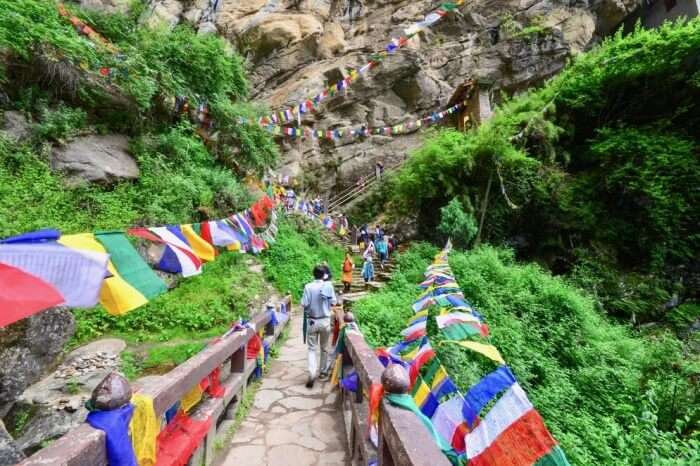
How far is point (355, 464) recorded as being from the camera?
3176 millimetres

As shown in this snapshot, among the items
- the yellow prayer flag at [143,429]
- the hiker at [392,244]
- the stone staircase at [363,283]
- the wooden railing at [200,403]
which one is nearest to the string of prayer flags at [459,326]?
the wooden railing at [200,403]

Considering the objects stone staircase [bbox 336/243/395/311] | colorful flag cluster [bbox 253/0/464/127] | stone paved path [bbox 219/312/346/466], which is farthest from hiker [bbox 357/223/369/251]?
stone paved path [bbox 219/312/346/466]

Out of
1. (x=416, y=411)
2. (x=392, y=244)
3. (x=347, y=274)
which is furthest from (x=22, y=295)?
(x=392, y=244)

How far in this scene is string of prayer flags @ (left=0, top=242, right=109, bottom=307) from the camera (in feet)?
6.82

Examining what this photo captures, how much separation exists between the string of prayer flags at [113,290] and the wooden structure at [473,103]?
801 inches

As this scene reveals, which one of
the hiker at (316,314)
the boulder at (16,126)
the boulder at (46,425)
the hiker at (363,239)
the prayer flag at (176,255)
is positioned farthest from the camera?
the hiker at (363,239)

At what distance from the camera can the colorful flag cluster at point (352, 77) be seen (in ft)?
53.7

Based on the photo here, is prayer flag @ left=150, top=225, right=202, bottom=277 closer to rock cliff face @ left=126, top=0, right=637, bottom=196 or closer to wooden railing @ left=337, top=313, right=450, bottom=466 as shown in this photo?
wooden railing @ left=337, top=313, right=450, bottom=466

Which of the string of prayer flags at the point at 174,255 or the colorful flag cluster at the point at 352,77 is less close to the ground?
the colorful flag cluster at the point at 352,77

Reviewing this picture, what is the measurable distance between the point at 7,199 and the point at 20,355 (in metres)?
4.49

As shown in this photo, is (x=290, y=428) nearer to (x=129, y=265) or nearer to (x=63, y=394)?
(x=129, y=265)

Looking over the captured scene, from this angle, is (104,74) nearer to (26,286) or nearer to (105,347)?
(105,347)

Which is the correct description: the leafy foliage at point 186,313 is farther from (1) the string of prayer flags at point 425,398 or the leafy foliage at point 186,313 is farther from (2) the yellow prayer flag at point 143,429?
(1) the string of prayer flags at point 425,398

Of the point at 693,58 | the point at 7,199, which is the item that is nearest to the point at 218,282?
the point at 7,199
